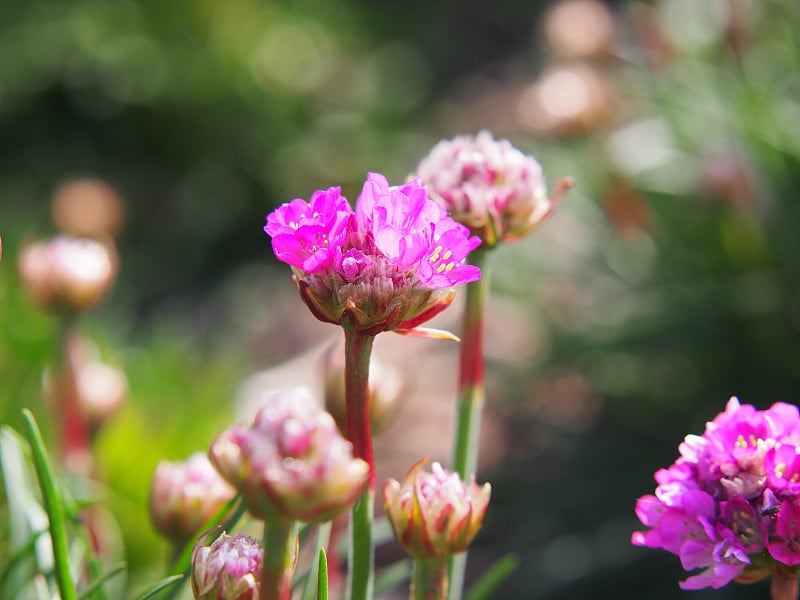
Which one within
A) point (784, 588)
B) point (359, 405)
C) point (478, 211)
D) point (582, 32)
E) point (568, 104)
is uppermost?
point (582, 32)

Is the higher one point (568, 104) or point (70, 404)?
point (568, 104)

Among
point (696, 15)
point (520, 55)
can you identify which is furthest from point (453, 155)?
point (520, 55)

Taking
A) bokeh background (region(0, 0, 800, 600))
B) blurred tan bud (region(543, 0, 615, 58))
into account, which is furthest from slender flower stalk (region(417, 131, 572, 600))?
blurred tan bud (region(543, 0, 615, 58))

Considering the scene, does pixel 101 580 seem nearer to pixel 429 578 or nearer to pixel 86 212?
pixel 429 578

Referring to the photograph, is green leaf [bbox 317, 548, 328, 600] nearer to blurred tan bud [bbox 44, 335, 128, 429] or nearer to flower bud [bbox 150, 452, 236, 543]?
flower bud [bbox 150, 452, 236, 543]

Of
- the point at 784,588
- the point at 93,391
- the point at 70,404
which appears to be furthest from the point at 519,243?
the point at 784,588

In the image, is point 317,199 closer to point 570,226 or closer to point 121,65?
point 570,226
